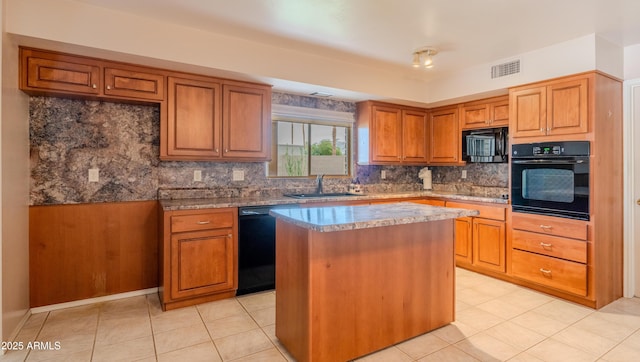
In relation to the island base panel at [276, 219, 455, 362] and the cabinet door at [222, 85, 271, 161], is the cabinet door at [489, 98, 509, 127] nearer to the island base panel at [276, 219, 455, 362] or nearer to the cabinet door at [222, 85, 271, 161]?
the island base panel at [276, 219, 455, 362]

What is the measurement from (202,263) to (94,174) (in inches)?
50.7

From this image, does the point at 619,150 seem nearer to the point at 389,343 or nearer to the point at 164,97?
the point at 389,343

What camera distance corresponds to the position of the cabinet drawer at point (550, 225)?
308 cm

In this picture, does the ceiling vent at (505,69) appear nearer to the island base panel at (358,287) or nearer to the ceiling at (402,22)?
the ceiling at (402,22)

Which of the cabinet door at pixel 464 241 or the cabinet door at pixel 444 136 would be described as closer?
the cabinet door at pixel 464 241

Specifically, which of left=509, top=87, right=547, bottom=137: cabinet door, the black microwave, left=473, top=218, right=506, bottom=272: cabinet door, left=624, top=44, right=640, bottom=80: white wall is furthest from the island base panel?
left=624, top=44, right=640, bottom=80: white wall

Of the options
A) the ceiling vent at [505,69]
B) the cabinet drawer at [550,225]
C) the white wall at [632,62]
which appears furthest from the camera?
the ceiling vent at [505,69]

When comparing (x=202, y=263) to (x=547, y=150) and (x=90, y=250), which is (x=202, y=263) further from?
(x=547, y=150)

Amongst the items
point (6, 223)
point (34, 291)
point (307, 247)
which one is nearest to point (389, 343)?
point (307, 247)

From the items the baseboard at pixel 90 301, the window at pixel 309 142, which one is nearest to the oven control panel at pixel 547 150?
the window at pixel 309 142

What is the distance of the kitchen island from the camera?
2.01 metres

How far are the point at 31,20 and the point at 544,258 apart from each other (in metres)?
4.68

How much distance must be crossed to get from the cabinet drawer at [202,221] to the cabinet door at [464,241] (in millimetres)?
2741

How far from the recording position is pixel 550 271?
3260mm
